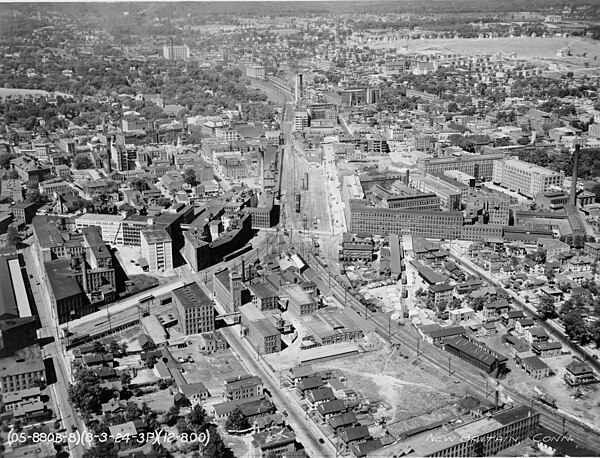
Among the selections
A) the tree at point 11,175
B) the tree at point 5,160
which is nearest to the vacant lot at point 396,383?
the tree at point 11,175

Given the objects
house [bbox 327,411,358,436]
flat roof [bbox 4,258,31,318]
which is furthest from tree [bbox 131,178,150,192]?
house [bbox 327,411,358,436]

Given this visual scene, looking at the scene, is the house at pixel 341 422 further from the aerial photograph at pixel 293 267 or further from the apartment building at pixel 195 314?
the apartment building at pixel 195 314

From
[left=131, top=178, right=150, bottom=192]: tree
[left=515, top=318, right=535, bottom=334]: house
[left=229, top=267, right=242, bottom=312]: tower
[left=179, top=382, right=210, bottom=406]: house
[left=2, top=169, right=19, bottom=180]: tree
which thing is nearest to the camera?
[left=179, top=382, right=210, bottom=406]: house

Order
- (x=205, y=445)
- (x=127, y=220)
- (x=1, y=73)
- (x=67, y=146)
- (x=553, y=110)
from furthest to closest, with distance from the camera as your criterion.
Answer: (x=1, y=73)
(x=553, y=110)
(x=67, y=146)
(x=127, y=220)
(x=205, y=445)

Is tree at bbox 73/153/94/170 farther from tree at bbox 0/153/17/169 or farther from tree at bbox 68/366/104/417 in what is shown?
tree at bbox 68/366/104/417

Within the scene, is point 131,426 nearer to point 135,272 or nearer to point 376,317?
point 376,317

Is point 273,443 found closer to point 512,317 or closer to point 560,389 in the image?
point 560,389

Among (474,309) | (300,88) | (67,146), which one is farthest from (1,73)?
(474,309)
